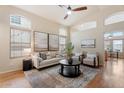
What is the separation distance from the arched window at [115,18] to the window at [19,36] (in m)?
4.87

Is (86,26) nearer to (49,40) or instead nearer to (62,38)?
(62,38)

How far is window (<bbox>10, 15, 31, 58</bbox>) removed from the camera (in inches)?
168

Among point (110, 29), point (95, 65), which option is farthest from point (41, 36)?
point (110, 29)

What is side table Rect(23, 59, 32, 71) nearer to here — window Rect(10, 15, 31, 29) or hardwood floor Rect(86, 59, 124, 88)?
window Rect(10, 15, 31, 29)

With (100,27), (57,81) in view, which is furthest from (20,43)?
(100,27)

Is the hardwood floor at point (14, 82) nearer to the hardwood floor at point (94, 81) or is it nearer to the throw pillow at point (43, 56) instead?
the hardwood floor at point (94, 81)

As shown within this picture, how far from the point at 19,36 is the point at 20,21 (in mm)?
833

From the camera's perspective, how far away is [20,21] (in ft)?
15.1
